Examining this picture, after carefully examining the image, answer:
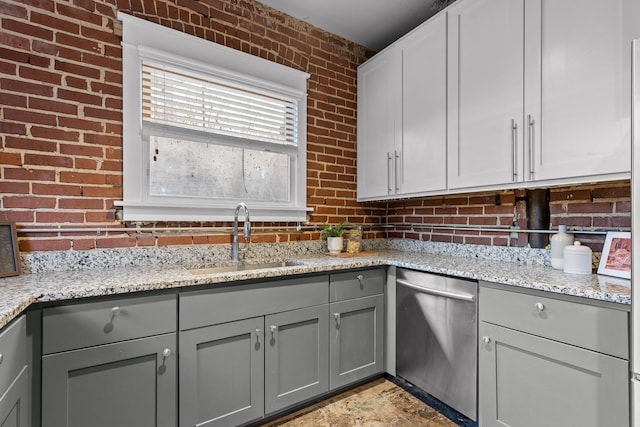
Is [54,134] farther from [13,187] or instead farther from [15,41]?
[15,41]

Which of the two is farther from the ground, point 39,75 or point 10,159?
point 39,75

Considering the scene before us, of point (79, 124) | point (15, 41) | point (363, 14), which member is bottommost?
point (79, 124)

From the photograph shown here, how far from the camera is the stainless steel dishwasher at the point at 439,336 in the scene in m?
1.79

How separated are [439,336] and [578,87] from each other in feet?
4.86

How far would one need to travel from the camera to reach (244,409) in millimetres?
1747

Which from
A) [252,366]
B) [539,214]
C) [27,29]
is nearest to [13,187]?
[27,29]

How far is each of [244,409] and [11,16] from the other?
234 centimetres

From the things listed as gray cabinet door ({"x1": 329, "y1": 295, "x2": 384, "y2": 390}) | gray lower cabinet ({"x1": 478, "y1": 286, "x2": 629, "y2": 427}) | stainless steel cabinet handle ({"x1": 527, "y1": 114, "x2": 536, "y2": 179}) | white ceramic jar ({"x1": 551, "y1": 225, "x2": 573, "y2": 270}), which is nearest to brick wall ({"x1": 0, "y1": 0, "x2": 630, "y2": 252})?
white ceramic jar ({"x1": 551, "y1": 225, "x2": 573, "y2": 270})

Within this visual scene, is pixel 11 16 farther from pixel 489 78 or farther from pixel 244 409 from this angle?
pixel 489 78

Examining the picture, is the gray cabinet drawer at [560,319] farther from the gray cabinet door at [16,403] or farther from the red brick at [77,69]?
the red brick at [77,69]

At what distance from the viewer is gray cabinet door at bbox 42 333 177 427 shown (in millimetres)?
1309

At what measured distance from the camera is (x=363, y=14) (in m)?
2.56

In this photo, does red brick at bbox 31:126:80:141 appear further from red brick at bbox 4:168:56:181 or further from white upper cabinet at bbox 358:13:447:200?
white upper cabinet at bbox 358:13:447:200

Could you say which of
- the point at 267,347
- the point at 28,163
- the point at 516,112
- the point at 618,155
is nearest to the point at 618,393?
the point at 618,155
